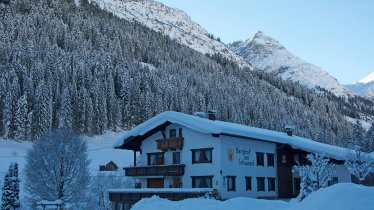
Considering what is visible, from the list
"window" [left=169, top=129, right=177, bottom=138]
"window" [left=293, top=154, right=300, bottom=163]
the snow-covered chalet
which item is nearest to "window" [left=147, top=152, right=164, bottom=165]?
the snow-covered chalet

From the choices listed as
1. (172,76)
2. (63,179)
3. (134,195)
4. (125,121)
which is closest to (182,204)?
(134,195)

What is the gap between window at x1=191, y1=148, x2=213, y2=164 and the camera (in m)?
37.6

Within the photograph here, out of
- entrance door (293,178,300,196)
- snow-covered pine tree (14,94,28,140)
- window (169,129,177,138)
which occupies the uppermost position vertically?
snow-covered pine tree (14,94,28,140)

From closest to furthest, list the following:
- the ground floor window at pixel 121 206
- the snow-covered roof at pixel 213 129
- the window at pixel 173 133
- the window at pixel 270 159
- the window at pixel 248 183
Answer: the snow-covered roof at pixel 213 129 → the ground floor window at pixel 121 206 → the window at pixel 248 183 → the window at pixel 173 133 → the window at pixel 270 159

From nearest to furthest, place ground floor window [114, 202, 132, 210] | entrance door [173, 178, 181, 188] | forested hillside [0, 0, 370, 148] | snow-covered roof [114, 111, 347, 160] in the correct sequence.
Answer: snow-covered roof [114, 111, 347, 160]
ground floor window [114, 202, 132, 210]
entrance door [173, 178, 181, 188]
forested hillside [0, 0, 370, 148]

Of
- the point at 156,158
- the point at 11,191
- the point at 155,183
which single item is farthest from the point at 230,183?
the point at 11,191

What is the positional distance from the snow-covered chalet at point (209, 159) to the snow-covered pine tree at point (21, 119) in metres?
65.0

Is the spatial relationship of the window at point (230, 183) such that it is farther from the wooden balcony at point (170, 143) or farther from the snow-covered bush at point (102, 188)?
the snow-covered bush at point (102, 188)

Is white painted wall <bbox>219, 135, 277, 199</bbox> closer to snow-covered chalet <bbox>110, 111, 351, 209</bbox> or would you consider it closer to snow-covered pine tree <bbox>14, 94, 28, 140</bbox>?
snow-covered chalet <bbox>110, 111, 351, 209</bbox>

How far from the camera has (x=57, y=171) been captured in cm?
5066

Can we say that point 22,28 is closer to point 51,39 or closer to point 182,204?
point 51,39

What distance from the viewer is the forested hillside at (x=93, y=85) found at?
365ft

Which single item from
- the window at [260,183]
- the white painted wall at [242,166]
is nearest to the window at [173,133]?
the white painted wall at [242,166]

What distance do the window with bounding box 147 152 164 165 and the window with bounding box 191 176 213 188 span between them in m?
4.11
